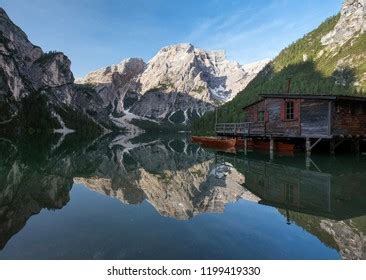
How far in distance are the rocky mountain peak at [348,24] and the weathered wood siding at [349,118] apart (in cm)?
14000

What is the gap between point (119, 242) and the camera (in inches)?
494

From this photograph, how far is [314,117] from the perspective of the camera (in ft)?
133

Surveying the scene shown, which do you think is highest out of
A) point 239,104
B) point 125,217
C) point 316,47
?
point 316,47

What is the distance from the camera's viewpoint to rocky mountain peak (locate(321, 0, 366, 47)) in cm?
16388

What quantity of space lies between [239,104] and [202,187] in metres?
134

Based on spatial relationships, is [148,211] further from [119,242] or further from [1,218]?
[1,218]

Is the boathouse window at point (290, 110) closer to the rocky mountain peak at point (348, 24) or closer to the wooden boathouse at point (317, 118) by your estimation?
the wooden boathouse at point (317, 118)

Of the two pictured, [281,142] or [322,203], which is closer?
[322,203]

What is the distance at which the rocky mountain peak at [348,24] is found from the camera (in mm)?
163875

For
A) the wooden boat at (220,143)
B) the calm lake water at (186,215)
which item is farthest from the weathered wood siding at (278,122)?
the calm lake water at (186,215)

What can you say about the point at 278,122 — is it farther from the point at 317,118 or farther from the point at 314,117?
the point at 317,118

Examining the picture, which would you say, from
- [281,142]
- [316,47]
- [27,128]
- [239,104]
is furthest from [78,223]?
[316,47]

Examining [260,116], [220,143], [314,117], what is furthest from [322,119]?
[220,143]
